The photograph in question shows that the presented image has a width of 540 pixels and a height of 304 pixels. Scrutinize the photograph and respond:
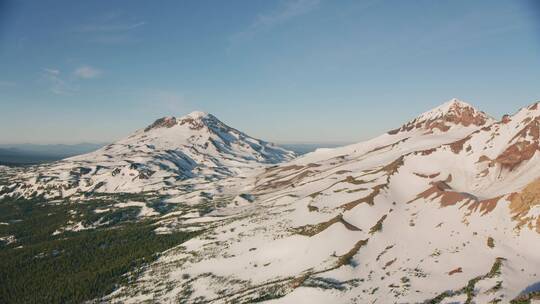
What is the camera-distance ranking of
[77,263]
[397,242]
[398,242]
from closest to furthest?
[398,242] < [397,242] < [77,263]

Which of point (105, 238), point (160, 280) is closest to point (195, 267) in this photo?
point (160, 280)

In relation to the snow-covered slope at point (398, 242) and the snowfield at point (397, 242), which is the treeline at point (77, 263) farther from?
the snow-covered slope at point (398, 242)

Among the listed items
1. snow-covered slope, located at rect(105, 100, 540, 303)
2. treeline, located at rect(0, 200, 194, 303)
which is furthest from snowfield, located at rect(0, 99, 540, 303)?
treeline, located at rect(0, 200, 194, 303)

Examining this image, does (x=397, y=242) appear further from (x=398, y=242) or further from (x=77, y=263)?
(x=77, y=263)

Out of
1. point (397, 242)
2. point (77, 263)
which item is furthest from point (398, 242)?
point (77, 263)

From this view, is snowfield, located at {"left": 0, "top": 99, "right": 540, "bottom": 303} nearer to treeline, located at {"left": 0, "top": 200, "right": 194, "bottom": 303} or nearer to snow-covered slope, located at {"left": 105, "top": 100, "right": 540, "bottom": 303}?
snow-covered slope, located at {"left": 105, "top": 100, "right": 540, "bottom": 303}

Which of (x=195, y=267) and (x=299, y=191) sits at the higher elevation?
(x=299, y=191)

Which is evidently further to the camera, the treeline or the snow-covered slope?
the treeline

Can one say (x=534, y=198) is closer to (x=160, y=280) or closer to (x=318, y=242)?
(x=318, y=242)
